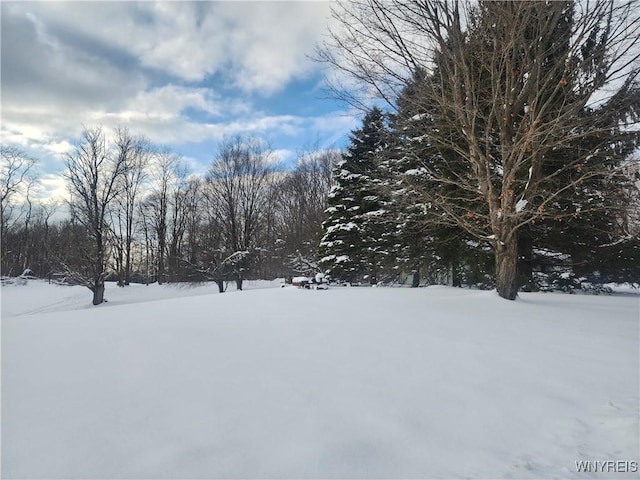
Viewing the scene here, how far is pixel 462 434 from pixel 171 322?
151 inches

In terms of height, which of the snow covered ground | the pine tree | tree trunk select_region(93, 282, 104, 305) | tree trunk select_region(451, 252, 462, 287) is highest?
the pine tree

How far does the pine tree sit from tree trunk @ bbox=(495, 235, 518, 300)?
33.5 feet

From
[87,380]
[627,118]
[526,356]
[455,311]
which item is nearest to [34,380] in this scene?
[87,380]

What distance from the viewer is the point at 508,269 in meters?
7.48

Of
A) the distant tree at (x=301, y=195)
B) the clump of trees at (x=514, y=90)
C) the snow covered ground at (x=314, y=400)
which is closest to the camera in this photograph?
the snow covered ground at (x=314, y=400)

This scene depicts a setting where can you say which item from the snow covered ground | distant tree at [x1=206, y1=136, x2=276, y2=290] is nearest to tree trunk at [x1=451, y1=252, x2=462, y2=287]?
the snow covered ground

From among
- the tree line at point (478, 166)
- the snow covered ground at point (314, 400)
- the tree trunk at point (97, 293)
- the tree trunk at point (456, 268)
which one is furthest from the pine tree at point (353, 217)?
the snow covered ground at point (314, 400)

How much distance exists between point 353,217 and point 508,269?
39.1ft

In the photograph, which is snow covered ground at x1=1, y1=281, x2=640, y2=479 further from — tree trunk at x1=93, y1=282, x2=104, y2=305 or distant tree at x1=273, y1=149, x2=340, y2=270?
distant tree at x1=273, y1=149, x2=340, y2=270

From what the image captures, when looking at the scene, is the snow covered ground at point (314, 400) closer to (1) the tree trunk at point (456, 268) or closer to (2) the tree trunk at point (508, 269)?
(2) the tree trunk at point (508, 269)

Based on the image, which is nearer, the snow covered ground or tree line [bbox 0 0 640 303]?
the snow covered ground

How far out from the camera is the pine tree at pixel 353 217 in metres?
18.4

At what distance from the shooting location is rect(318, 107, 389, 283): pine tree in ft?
60.4

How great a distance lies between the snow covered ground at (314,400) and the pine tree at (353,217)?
1381 cm
